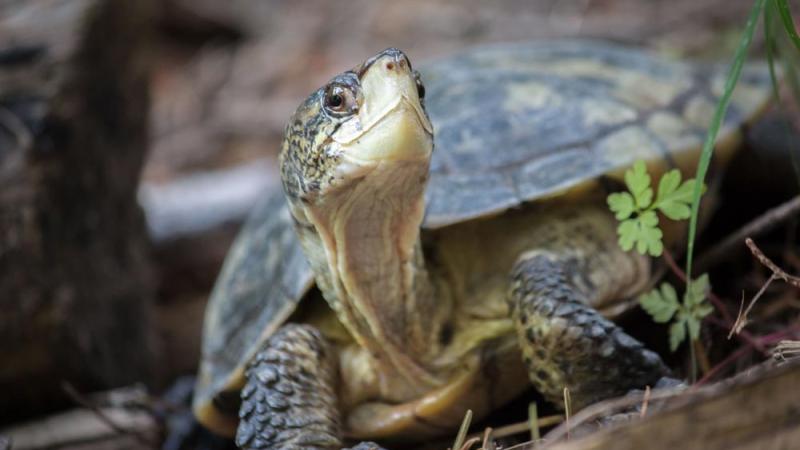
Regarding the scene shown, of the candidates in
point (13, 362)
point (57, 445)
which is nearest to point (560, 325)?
point (57, 445)

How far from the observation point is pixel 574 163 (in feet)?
7.99

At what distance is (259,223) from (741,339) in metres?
1.56

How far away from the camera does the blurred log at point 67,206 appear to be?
3.21m

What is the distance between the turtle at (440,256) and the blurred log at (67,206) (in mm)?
836

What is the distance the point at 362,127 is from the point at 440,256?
2.29 ft

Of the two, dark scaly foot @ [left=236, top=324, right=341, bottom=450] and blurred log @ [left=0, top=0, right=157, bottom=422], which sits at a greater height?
blurred log @ [left=0, top=0, right=157, bottom=422]

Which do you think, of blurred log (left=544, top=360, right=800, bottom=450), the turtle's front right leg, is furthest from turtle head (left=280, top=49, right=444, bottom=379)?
blurred log (left=544, top=360, right=800, bottom=450)

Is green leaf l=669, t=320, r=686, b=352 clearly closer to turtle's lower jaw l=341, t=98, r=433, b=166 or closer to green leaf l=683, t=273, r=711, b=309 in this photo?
green leaf l=683, t=273, r=711, b=309

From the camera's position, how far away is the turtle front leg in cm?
198

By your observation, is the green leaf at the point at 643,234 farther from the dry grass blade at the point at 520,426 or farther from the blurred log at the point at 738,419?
the blurred log at the point at 738,419

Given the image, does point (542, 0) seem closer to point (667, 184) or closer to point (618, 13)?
point (618, 13)

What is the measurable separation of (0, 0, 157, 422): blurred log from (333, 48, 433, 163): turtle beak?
6.21 ft

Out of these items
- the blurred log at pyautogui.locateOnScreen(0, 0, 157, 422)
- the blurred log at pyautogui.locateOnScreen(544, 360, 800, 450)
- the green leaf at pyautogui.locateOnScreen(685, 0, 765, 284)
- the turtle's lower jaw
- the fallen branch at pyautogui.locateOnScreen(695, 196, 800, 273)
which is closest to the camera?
the blurred log at pyautogui.locateOnScreen(544, 360, 800, 450)

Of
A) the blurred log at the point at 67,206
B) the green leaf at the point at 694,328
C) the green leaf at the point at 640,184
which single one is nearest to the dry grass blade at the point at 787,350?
the green leaf at the point at 694,328
